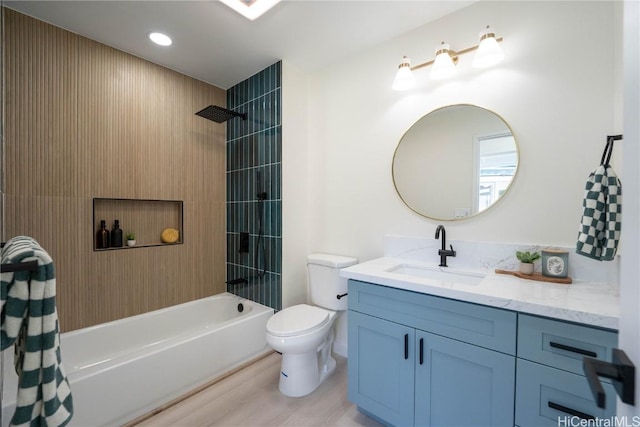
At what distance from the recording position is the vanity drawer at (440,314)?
1093mm

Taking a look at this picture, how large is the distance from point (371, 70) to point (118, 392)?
2.75m

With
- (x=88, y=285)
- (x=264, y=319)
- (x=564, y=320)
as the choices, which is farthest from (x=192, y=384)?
(x=564, y=320)

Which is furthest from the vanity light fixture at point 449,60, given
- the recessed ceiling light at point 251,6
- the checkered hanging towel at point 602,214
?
the recessed ceiling light at point 251,6

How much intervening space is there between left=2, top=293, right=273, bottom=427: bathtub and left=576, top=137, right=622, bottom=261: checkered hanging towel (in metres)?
2.15

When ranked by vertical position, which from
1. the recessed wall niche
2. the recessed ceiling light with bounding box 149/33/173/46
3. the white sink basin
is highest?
the recessed ceiling light with bounding box 149/33/173/46

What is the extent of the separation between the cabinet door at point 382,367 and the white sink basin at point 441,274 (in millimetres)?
359

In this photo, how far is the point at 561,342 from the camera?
979 millimetres

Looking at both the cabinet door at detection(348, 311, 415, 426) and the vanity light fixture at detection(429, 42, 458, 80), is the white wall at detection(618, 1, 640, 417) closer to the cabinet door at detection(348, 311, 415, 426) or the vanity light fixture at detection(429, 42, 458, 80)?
the cabinet door at detection(348, 311, 415, 426)

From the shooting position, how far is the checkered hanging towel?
1.07 metres

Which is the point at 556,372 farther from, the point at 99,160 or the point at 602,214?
the point at 99,160

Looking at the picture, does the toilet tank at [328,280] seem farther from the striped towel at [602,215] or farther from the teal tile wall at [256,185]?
the striped towel at [602,215]

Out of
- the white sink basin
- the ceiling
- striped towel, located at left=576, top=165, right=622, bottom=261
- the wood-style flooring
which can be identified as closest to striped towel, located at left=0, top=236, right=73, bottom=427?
the wood-style flooring

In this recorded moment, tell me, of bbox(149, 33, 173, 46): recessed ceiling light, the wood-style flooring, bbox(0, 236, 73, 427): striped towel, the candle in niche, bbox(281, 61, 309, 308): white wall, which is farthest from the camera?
bbox(281, 61, 309, 308): white wall

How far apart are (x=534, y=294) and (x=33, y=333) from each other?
1763 mm
